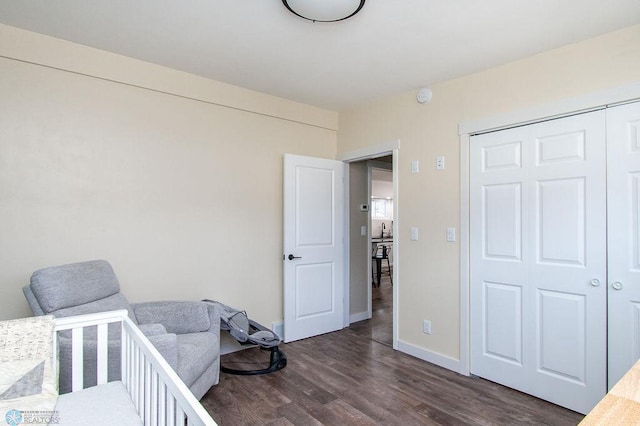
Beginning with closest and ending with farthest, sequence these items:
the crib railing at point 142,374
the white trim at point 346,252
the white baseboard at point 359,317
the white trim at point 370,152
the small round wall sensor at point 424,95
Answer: the crib railing at point 142,374 → the small round wall sensor at point 424,95 → the white trim at point 370,152 → the white trim at point 346,252 → the white baseboard at point 359,317

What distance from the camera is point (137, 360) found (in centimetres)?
157

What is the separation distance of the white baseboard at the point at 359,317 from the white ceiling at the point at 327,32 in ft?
9.20

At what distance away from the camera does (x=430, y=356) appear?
10.3 ft

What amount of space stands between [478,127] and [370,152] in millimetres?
1183

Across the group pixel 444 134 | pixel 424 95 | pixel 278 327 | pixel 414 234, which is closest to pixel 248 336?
pixel 278 327

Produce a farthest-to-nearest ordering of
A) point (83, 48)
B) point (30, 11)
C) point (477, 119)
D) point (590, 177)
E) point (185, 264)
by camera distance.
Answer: point (185, 264) → point (477, 119) → point (83, 48) → point (590, 177) → point (30, 11)

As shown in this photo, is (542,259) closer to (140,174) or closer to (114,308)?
(114,308)

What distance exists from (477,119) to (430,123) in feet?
1.46

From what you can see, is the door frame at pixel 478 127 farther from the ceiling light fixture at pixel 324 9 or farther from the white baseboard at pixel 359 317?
the white baseboard at pixel 359 317

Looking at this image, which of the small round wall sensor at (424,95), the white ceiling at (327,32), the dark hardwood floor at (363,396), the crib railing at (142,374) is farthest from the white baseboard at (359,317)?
the crib railing at (142,374)

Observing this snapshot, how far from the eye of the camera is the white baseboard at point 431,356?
297cm

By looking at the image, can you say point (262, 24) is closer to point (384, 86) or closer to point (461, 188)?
point (384, 86)

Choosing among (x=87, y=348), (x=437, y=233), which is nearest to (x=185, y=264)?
(x=87, y=348)

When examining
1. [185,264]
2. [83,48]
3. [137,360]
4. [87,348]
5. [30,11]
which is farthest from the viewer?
[185,264]
